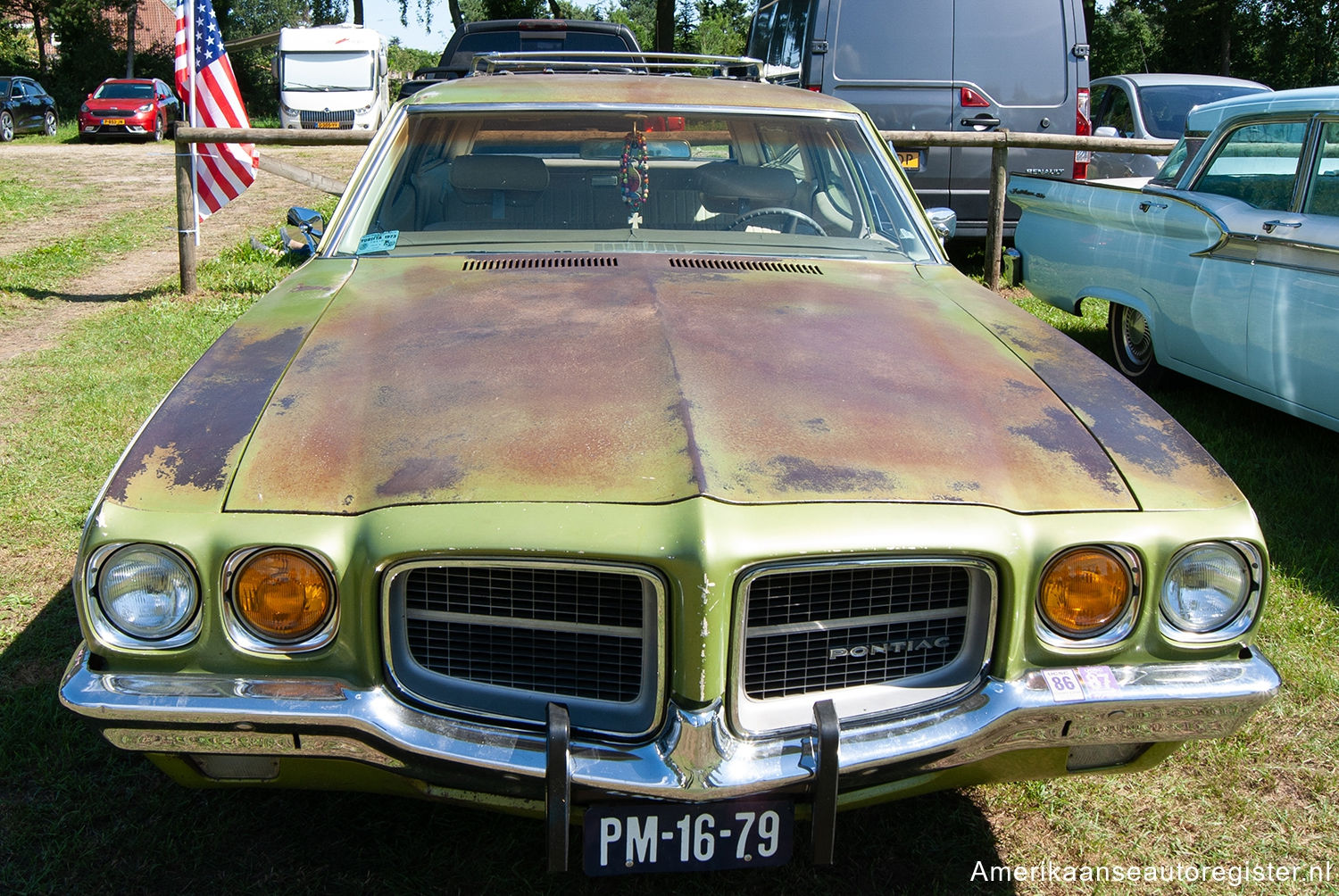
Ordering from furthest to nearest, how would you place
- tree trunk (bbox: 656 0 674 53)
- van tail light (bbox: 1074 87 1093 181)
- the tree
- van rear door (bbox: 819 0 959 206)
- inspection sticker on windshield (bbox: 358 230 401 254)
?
the tree, tree trunk (bbox: 656 0 674 53), van tail light (bbox: 1074 87 1093 181), van rear door (bbox: 819 0 959 206), inspection sticker on windshield (bbox: 358 230 401 254)

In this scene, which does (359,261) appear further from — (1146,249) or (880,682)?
(1146,249)

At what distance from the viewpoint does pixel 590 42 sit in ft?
40.5

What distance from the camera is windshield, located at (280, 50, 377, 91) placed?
78.7 feet

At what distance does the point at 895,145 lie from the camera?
7.66 metres

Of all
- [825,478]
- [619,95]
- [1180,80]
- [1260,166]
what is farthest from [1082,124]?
[825,478]

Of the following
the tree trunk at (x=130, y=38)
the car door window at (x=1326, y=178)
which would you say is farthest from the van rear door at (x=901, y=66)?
the tree trunk at (x=130, y=38)

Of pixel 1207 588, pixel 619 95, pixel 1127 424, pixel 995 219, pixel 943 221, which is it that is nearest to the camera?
pixel 1207 588

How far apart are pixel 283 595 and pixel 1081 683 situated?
1.44 metres

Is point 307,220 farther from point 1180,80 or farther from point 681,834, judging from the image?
point 1180,80

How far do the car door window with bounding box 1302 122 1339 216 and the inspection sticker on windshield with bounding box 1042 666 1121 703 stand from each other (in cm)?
329

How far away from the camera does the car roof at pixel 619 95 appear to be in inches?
141

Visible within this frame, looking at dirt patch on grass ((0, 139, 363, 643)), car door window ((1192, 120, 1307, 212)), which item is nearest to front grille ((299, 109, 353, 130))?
dirt patch on grass ((0, 139, 363, 643))

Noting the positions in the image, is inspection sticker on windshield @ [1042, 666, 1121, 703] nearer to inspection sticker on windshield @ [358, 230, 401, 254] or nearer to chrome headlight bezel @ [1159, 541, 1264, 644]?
chrome headlight bezel @ [1159, 541, 1264, 644]

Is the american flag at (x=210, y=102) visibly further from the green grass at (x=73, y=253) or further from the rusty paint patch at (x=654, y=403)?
the rusty paint patch at (x=654, y=403)
